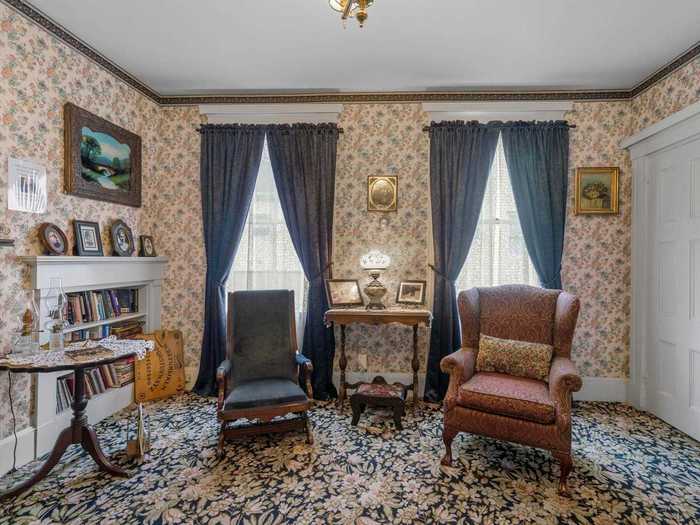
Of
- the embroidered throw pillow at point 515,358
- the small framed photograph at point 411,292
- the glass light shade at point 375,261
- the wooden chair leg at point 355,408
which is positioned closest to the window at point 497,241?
the small framed photograph at point 411,292

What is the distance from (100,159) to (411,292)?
3.02m

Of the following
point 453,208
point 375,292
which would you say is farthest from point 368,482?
point 453,208

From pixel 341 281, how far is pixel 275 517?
6.61 ft

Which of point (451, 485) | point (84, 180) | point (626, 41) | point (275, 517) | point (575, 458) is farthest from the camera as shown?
point (84, 180)

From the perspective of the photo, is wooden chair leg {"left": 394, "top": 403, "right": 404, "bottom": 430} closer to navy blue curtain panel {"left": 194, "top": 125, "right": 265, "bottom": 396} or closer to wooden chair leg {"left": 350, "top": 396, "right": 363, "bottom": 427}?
wooden chair leg {"left": 350, "top": 396, "right": 363, "bottom": 427}

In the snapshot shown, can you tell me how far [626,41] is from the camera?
268cm

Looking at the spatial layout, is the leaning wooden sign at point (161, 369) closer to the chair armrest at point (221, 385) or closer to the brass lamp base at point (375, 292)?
the chair armrest at point (221, 385)

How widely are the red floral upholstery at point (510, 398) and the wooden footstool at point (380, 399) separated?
639mm

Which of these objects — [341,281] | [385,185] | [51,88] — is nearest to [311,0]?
[385,185]

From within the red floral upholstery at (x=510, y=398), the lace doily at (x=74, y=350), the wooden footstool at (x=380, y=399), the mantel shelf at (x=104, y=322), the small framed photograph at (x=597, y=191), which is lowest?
the wooden footstool at (x=380, y=399)

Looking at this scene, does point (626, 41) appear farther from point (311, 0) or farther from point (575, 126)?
point (311, 0)

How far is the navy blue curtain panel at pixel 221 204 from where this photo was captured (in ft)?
11.7

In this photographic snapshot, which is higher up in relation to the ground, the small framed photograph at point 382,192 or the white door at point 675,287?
the small framed photograph at point 382,192

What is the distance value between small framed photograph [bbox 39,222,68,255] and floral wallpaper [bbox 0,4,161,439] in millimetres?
43
